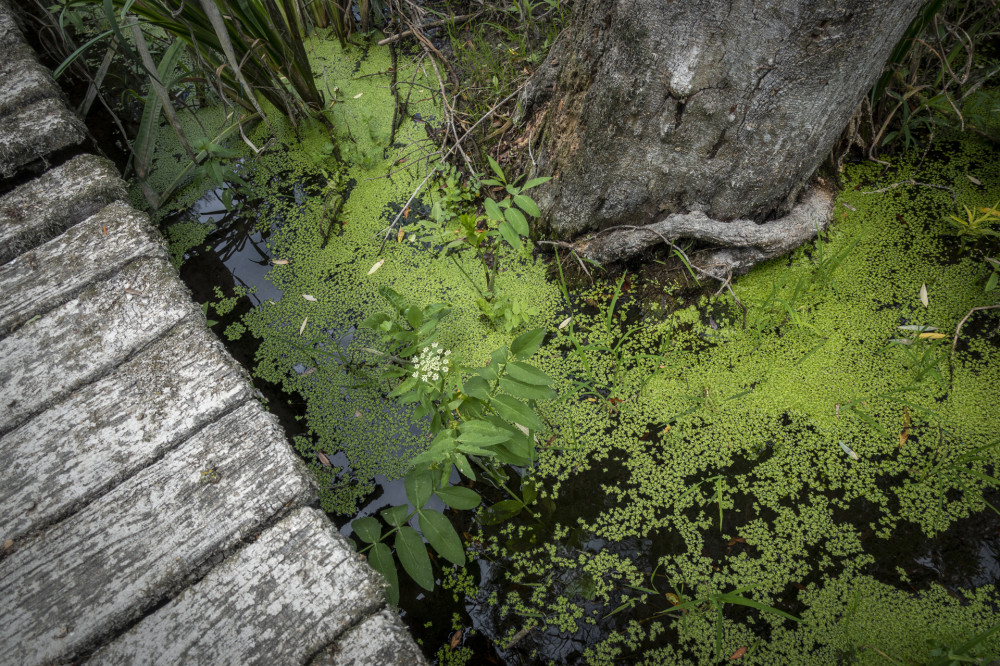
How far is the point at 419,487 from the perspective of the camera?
121 cm

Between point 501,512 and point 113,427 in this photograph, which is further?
point 501,512

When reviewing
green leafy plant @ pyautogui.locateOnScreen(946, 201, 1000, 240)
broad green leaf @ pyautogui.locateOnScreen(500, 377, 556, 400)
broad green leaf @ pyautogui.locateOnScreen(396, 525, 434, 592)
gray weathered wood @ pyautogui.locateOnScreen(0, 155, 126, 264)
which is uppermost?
gray weathered wood @ pyautogui.locateOnScreen(0, 155, 126, 264)

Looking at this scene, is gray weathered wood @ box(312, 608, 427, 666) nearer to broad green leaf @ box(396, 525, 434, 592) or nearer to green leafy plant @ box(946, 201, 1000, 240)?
broad green leaf @ box(396, 525, 434, 592)

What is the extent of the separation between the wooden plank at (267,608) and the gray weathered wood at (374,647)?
0.01 meters

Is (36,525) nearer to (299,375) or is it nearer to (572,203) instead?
(299,375)

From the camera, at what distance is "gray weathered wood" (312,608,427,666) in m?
0.98

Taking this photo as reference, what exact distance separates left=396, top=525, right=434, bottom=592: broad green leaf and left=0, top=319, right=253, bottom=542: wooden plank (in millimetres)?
511

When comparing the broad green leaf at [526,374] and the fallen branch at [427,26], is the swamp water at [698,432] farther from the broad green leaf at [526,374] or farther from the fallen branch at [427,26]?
the fallen branch at [427,26]

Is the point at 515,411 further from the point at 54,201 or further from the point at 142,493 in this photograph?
the point at 54,201

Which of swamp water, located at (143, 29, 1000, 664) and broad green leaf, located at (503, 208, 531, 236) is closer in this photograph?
swamp water, located at (143, 29, 1000, 664)

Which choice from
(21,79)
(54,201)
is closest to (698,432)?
(54,201)

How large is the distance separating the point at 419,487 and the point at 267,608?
367mm

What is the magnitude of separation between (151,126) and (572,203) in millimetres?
1569

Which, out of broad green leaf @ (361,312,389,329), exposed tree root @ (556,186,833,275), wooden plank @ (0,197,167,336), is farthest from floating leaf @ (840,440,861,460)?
wooden plank @ (0,197,167,336)
